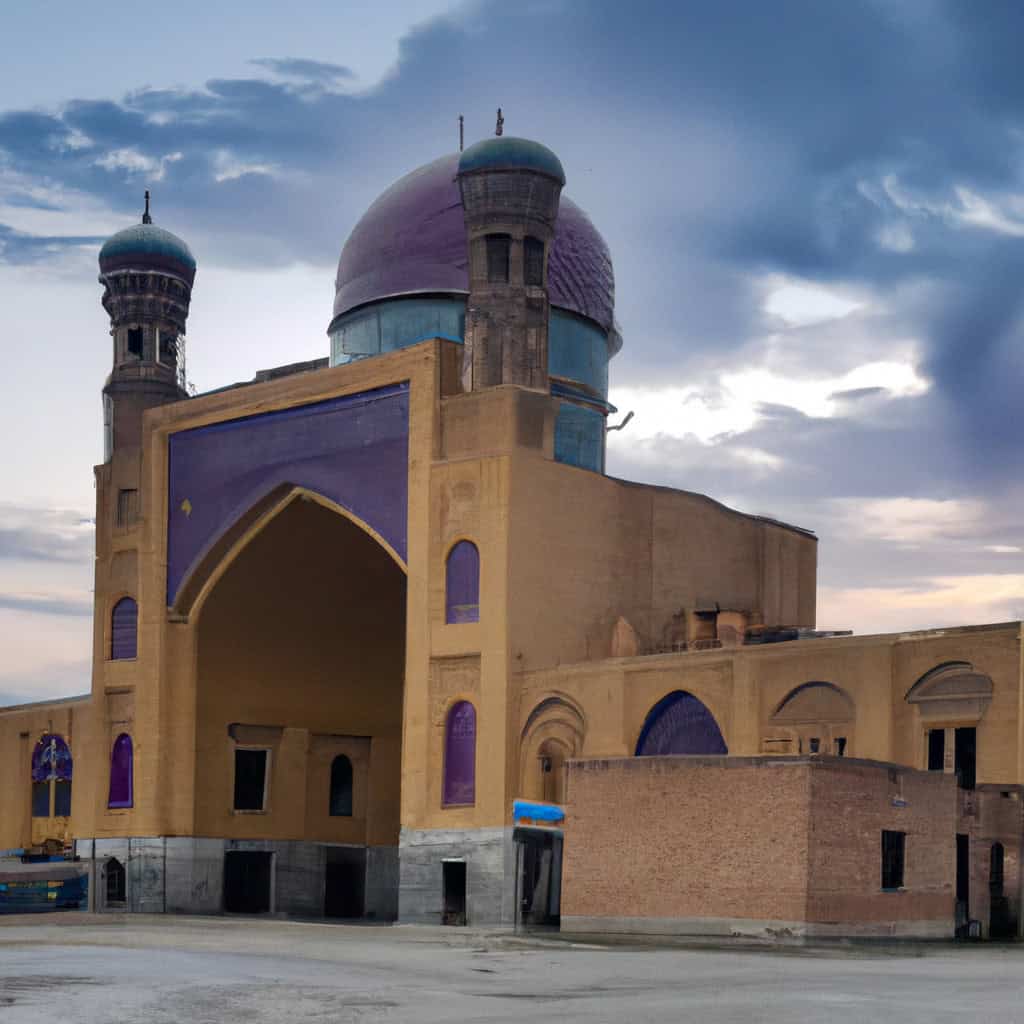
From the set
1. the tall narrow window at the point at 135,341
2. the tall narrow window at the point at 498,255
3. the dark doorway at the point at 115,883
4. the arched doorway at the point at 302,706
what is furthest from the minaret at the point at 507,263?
the dark doorway at the point at 115,883

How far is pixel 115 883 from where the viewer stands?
3703 cm

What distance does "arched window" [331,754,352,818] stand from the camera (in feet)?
128

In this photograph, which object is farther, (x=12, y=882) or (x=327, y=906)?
(x=327, y=906)

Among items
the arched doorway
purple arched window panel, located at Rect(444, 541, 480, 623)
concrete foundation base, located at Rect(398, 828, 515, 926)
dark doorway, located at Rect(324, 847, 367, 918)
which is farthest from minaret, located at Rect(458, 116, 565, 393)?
dark doorway, located at Rect(324, 847, 367, 918)

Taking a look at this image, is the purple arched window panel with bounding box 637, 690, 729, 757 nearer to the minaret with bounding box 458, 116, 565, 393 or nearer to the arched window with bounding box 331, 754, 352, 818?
the minaret with bounding box 458, 116, 565, 393

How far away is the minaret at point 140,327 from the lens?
39875 mm

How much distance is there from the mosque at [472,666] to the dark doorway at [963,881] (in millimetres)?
57

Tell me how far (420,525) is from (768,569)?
26.6 ft

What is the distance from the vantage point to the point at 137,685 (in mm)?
37094

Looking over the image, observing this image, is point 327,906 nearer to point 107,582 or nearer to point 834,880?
point 107,582

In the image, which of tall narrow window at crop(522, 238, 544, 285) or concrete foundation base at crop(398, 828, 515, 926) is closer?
concrete foundation base at crop(398, 828, 515, 926)

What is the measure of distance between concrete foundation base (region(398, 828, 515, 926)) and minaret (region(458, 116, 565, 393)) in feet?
25.7

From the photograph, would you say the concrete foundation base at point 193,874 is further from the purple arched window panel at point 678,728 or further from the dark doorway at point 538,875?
the purple arched window panel at point 678,728

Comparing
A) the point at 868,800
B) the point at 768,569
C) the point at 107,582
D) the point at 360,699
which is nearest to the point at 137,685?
the point at 107,582
